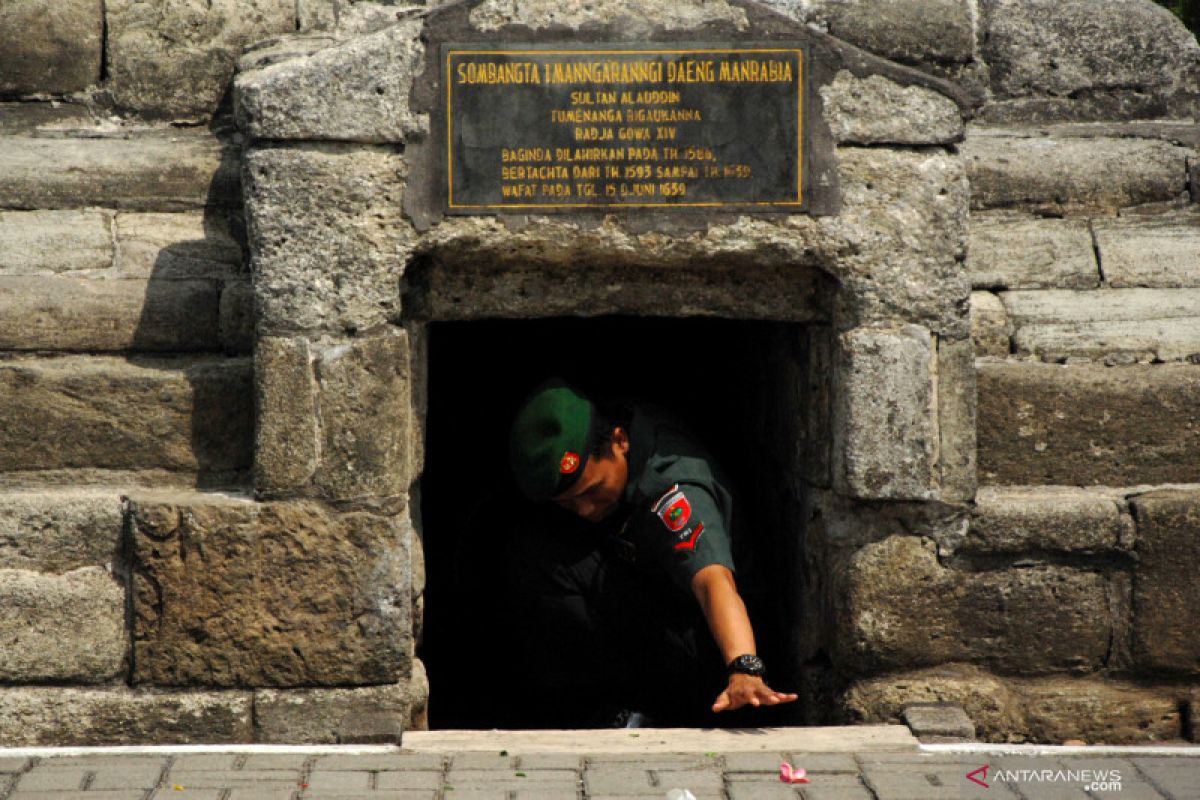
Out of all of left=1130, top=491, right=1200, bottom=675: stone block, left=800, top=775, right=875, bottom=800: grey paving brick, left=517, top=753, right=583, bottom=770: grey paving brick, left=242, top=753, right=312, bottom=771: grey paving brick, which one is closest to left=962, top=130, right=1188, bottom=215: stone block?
left=1130, top=491, right=1200, bottom=675: stone block

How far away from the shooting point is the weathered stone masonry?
4.23m

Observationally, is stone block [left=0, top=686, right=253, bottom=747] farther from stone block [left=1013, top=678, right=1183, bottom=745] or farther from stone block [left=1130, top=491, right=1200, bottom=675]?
stone block [left=1130, top=491, right=1200, bottom=675]

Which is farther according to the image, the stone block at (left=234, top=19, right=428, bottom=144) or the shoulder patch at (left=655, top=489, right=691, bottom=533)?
the shoulder patch at (left=655, top=489, right=691, bottom=533)

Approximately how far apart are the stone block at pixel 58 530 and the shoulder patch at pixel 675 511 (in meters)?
1.64

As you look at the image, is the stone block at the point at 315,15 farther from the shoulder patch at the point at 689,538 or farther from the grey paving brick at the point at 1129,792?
the grey paving brick at the point at 1129,792

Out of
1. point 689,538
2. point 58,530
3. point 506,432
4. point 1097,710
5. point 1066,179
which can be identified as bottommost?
point 1097,710

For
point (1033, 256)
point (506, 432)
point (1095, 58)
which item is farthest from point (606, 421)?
point (1095, 58)

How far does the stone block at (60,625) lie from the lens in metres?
4.25

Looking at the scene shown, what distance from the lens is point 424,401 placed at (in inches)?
182

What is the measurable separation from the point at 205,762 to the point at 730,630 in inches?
60.8

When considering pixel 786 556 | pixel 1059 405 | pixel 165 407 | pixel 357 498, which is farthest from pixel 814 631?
pixel 165 407

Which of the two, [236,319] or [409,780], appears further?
[236,319]

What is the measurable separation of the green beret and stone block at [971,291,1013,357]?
1267mm

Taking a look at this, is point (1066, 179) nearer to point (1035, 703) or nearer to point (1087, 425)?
point (1087, 425)
